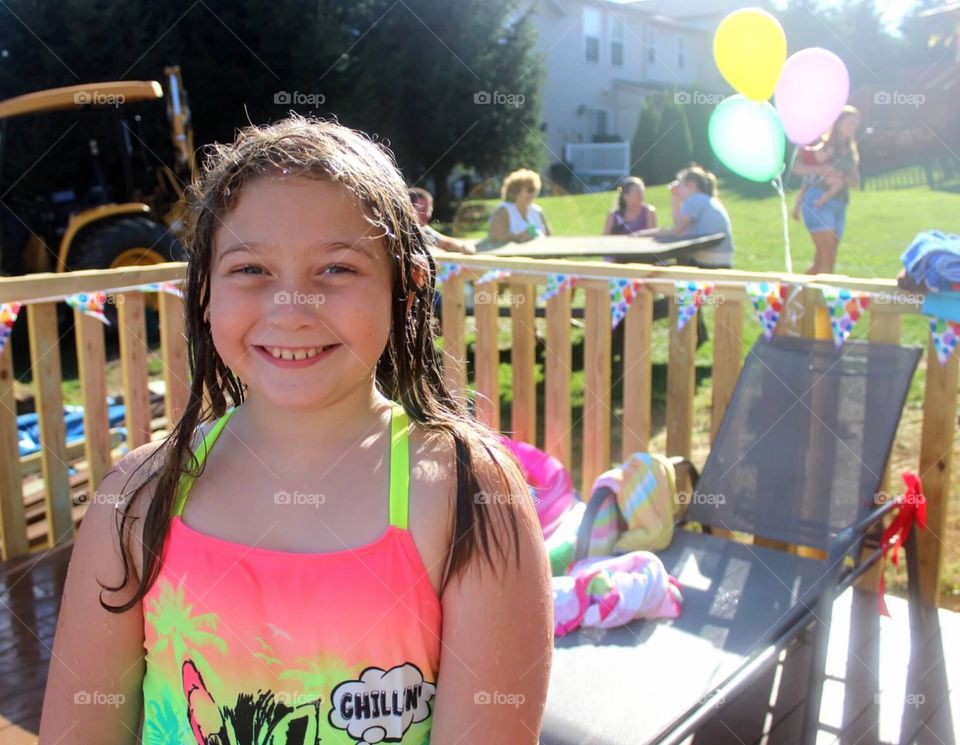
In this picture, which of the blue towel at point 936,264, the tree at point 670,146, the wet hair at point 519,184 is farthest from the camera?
the tree at point 670,146

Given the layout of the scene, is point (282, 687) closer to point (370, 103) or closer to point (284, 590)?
point (284, 590)

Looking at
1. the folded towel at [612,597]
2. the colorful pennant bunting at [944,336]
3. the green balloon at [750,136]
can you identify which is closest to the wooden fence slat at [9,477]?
the folded towel at [612,597]

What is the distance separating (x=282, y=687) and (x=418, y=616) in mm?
188

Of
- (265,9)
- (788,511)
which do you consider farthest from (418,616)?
(265,9)

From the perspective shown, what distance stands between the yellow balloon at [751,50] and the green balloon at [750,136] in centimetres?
29

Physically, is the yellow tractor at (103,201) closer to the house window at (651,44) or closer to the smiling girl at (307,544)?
the smiling girl at (307,544)

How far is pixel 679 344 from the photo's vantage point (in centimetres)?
346

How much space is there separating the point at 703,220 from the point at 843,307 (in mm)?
4768

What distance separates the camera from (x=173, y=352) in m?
3.73

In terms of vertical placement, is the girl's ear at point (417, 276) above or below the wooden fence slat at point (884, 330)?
above

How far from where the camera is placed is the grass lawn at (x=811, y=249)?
4953 millimetres

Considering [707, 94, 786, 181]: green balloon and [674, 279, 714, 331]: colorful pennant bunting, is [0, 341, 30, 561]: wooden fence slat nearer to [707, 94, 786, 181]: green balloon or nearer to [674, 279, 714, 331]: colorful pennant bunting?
[674, 279, 714, 331]: colorful pennant bunting

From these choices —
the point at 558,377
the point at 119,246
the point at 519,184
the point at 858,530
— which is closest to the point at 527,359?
the point at 558,377

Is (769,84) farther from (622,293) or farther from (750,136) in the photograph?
(622,293)
